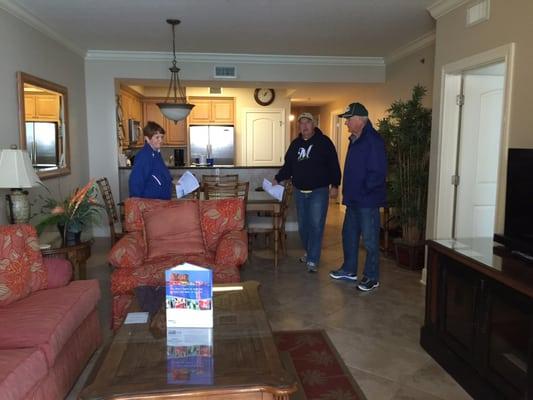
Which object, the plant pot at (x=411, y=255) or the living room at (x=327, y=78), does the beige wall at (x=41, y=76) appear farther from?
the plant pot at (x=411, y=255)

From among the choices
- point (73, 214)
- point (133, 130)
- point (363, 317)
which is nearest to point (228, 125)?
point (133, 130)

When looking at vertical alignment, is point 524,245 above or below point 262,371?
above

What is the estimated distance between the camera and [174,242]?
3.37m

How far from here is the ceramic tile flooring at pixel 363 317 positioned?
2.45 m

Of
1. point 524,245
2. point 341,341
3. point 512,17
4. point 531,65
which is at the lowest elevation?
point 341,341

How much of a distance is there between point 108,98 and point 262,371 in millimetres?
5115

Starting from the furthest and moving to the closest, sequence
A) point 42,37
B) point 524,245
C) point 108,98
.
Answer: point 108,98, point 42,37, point 524,245

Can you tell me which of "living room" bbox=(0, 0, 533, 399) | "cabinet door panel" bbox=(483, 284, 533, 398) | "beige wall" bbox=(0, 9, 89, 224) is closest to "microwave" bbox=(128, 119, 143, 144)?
"living room" bbox=(0, 0, 533, 399)

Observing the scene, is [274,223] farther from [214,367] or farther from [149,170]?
[214,367]

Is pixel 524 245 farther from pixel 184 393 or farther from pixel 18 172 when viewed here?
pixel 18 172

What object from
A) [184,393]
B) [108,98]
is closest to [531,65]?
[184,393]

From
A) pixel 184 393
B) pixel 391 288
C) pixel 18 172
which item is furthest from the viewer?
pixel 391 288

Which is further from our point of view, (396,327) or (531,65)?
(396,327)

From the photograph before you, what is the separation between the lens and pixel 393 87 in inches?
233
